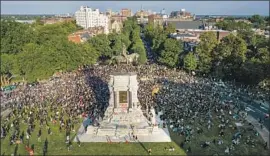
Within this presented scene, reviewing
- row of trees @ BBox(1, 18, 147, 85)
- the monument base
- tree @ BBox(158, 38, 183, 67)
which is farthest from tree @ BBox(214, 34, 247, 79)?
the monument base

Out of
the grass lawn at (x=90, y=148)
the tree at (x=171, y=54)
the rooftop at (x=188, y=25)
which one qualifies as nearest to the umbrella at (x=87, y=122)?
the grass lawn at (x=90, y=148)

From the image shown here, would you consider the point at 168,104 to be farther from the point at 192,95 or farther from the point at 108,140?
the point at 108,140

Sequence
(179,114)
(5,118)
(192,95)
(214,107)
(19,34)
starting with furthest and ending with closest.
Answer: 1. (19,34)
2. (192,95)
3. (214,107)
4. (179,114)
5. (5,118)

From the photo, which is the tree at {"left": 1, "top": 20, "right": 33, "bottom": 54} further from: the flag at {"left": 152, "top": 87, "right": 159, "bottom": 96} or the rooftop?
the rooftop

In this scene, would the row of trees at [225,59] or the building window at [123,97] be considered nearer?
the building window at [123,97]

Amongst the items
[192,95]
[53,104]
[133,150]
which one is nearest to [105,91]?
[53,104]

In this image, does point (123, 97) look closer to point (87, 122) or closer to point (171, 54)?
point (87, 122)

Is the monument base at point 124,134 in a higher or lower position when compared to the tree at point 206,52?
lower

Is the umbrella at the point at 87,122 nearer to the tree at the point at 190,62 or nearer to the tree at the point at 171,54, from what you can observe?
the tree at the point at 190,62
